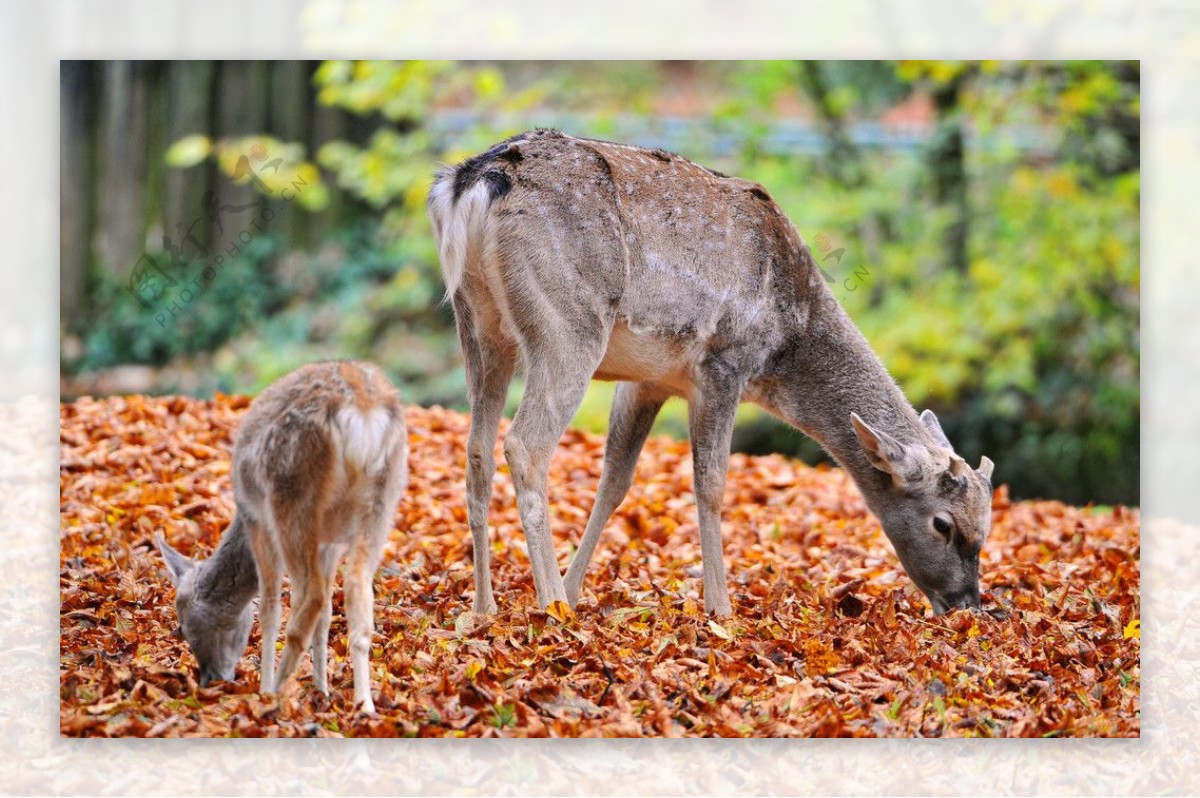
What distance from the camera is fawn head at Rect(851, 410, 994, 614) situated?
18.5ft

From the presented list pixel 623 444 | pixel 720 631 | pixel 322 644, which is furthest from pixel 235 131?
pixel 720 631

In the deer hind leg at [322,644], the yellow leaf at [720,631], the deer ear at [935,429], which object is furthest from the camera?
the deer ear at [935,429]

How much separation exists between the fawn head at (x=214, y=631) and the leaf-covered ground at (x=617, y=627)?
0.08 meters

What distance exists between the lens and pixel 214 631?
471cm

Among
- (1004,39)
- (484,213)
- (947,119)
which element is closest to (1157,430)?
(1004,39)

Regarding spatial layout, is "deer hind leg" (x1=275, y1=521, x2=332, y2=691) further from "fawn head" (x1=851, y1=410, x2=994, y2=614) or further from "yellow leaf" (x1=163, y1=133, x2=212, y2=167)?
"yellow leaf" (x1=163, y1=133, x2=212, y2=167)

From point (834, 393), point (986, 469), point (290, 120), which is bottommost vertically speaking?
point (986, 469)

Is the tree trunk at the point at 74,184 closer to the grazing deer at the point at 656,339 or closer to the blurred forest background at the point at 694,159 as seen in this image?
the blurred forest background at the point at 694,159

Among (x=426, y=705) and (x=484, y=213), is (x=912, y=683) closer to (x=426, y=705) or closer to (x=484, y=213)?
(x=426, y=705)

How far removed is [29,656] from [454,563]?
68.1 inches

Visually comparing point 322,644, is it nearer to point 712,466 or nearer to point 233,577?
point 233,577

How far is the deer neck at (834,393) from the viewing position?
5.82 metres

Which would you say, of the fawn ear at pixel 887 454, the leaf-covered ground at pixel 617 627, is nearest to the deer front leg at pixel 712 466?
the leaf-covered ground at pixel 617 627

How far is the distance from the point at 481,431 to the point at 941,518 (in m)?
1.78
